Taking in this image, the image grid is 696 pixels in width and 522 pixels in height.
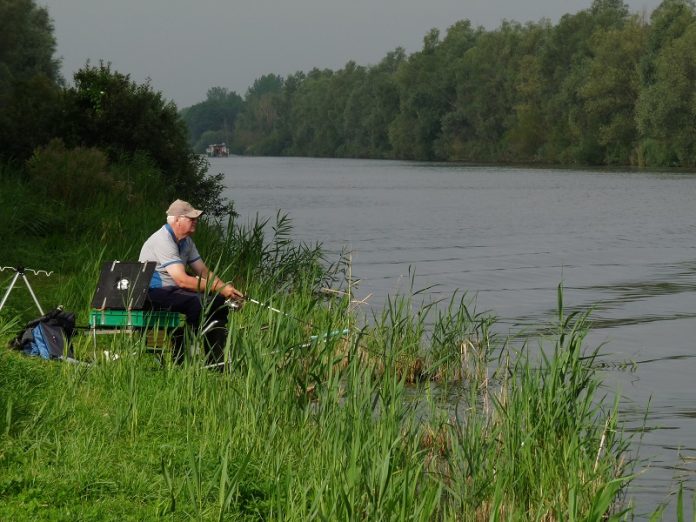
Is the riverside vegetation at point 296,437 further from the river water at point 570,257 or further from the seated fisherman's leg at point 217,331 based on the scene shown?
the river water at point 570,257

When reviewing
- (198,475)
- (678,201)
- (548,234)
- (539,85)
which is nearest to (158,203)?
(198,475)

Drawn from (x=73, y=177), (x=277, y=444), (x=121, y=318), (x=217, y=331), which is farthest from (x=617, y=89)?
(x=277, y=444)

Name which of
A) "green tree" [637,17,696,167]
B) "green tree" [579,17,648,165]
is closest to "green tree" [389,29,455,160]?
"green tree" [579,17,648,165]

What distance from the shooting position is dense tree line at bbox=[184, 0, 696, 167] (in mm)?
85625

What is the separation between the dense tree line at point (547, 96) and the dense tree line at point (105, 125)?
200 ft

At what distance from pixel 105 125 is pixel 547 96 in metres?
89.0

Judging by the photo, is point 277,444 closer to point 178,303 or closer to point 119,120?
point 178,303

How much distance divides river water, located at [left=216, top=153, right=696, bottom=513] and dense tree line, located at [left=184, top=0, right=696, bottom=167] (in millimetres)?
15501

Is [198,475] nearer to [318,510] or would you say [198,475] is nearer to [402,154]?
[318,510]

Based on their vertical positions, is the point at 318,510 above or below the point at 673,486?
above

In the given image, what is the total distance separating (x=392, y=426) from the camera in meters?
6.86

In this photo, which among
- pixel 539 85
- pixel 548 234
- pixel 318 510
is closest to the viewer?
pixel 318 510

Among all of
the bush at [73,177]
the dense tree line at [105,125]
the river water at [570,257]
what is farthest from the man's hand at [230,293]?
the dense tree line at [105,125]

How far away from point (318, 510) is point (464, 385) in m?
5.91
